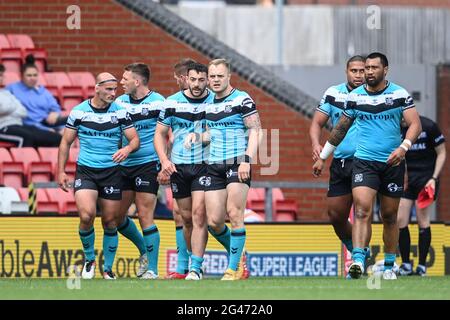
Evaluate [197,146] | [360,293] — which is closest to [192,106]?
[197,146]

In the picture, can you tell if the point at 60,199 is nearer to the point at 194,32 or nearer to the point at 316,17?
the point at 194,32

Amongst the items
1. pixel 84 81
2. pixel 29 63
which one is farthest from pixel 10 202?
pixel 84 81

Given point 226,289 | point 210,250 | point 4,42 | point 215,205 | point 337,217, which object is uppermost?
point 4,42

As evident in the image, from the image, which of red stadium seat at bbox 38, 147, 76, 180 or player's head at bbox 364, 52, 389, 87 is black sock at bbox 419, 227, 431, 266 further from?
red stadium seat at bbox 38, 147, 76, 180

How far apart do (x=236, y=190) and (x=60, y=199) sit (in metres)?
6.52

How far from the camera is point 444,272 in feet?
75.1

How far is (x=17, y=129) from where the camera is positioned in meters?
24.5

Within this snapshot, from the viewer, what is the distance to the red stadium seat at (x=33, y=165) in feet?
78.8

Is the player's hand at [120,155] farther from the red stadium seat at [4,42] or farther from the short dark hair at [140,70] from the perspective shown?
the red stadium seat at [4,42]

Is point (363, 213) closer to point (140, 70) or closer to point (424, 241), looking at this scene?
point (140, 70)

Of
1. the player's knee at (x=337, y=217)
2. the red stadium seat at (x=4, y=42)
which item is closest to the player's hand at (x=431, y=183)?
the player's knee at (x=337, y=217)

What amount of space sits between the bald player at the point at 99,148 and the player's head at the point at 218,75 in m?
1.22

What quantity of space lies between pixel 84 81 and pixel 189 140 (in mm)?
8009
